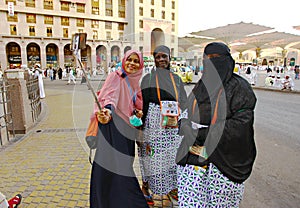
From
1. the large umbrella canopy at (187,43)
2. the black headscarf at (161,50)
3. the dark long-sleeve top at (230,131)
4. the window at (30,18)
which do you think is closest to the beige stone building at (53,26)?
the window at (30,18)

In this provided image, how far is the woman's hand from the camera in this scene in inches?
80.3

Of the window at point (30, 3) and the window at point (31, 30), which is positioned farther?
the window at point (31, 30)

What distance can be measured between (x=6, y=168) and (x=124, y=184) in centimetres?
255

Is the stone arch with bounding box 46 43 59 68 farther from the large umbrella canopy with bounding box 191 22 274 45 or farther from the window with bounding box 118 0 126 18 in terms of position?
the large umbrella canopy with bounding box 191 22 274 45

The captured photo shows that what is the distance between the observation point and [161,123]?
2.42 metres

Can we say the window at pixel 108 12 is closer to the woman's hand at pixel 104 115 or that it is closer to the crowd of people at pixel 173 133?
the crowd of people at pixel 173 133

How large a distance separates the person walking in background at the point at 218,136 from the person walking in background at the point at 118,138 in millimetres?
582

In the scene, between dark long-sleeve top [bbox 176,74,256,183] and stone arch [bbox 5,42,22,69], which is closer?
dark long-sleeve top [bbox 176,74,256,183]

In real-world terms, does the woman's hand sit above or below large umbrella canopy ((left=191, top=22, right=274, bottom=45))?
below

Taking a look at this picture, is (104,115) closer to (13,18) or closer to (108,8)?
(13,18)

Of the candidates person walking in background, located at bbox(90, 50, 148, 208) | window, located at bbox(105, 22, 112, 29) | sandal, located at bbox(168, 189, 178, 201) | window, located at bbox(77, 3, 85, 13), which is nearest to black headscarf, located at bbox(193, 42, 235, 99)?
person walking in background, located at bbox(90, 50, 148, 208)

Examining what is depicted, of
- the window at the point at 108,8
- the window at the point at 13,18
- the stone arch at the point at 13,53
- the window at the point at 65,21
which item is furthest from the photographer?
the window at the point at 108,8

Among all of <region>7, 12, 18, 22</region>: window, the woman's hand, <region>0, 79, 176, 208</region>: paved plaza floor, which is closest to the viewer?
the woman's hand

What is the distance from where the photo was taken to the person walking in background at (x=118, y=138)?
2.14m
